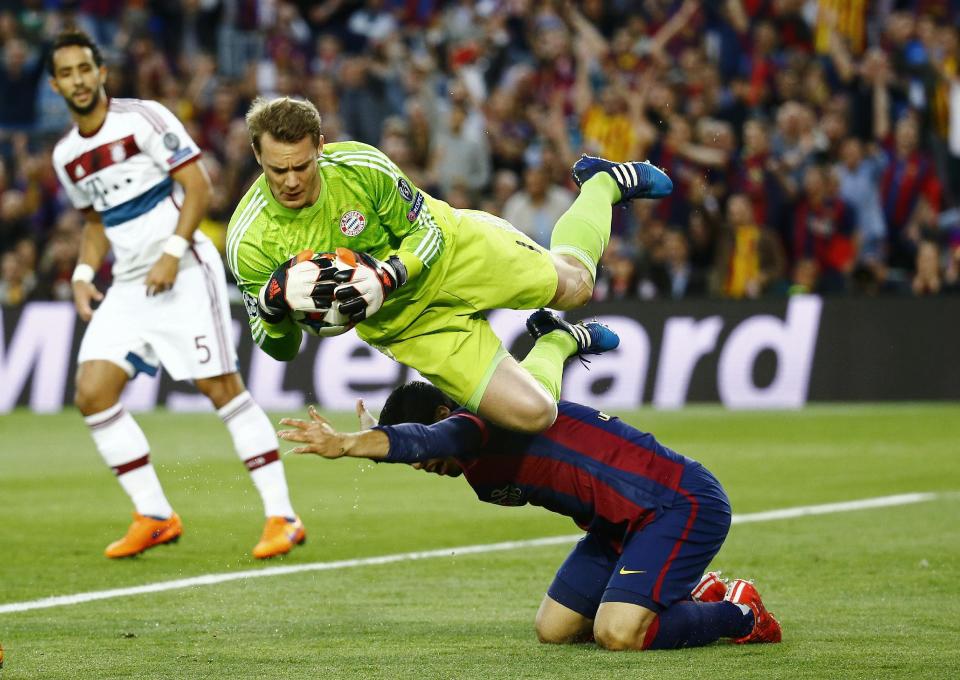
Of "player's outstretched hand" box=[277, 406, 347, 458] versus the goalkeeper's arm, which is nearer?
"player's outstretched hand" box=[277, 406, 347, 458]

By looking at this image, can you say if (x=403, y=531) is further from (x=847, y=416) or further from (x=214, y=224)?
(x=214, y=224)

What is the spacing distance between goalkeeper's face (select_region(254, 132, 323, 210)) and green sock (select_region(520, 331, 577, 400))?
1226 millimetres

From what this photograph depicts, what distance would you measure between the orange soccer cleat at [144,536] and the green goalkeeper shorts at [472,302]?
1969 millimetres

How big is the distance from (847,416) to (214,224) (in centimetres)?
682

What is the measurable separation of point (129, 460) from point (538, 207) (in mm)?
7711

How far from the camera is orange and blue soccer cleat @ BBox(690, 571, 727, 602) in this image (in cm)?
624

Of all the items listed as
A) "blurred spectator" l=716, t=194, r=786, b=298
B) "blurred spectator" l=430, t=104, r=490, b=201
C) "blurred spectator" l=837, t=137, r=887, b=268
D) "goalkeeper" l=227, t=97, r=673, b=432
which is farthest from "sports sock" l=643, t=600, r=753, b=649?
"blurred spectator" l=430, t=104, r=490, b=201

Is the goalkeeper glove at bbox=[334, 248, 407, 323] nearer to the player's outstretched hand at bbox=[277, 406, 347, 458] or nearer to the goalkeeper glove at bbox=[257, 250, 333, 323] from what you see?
the goalkeeper glove at bbox=[257, 250, 333, 323]

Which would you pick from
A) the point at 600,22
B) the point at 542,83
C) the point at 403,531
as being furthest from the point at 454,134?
the point at 403,531

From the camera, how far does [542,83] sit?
1798 centimetres

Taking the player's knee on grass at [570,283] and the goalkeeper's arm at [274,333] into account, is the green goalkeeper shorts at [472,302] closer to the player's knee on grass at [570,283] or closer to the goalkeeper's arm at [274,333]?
the player's knee on grass at [570,283]

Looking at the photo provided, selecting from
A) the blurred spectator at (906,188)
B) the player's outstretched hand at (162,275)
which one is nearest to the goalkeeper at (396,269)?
the player's outstretched hand at (162,275)

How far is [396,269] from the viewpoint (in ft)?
19.5

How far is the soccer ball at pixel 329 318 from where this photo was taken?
5.74 metres
